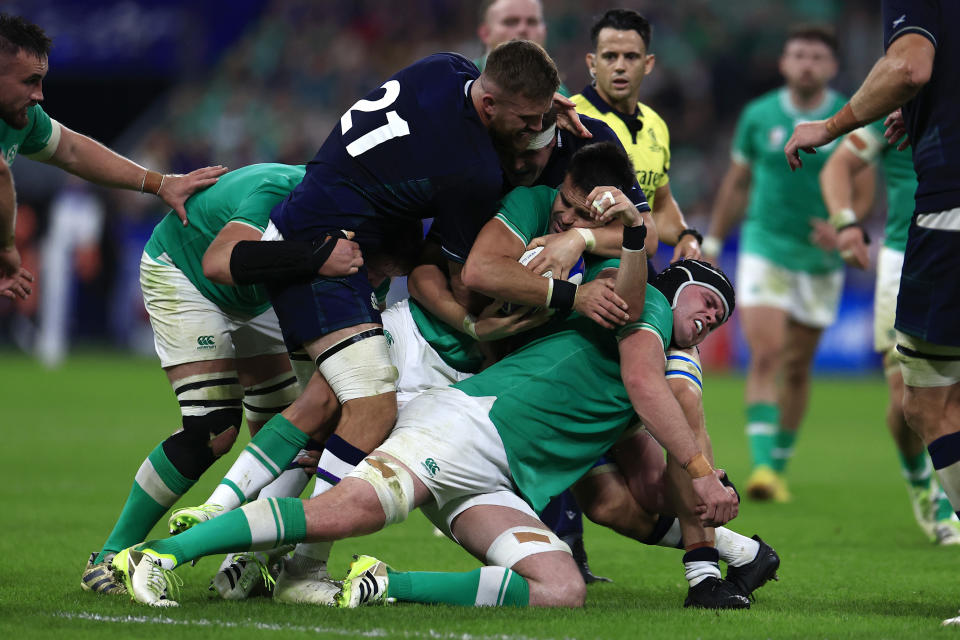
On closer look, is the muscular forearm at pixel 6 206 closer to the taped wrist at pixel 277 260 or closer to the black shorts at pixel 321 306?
the taped wrist at pixel 277 260

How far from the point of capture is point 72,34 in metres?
23.6

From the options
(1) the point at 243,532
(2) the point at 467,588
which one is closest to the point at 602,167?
(2) the point at 467,588

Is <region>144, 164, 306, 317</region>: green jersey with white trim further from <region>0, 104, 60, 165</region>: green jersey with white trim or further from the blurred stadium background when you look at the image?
the blurred stadium background

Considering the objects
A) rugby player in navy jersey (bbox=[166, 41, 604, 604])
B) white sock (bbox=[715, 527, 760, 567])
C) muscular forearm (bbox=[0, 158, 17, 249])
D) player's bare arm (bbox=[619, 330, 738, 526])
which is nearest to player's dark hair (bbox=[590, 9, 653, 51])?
rugby player in navy jersey (bbox=[166, 41, 604, 604])

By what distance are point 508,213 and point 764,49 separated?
1665 centimetres

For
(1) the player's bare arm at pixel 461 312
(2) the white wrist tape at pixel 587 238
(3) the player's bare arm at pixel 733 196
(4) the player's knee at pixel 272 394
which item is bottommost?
(4) the player's knee at pixel 272 394

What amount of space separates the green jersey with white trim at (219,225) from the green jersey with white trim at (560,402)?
45.2 inches

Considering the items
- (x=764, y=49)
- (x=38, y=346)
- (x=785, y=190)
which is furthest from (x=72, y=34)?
(x=785, y=190)

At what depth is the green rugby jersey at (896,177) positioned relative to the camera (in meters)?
7.30

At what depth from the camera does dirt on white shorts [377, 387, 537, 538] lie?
4707 mm

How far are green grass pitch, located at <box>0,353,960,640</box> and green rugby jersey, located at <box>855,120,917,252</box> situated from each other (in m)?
1.74

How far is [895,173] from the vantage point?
24.2 feet

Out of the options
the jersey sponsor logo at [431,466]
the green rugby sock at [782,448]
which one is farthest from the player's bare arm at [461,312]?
the green rugby sock at [782,448]

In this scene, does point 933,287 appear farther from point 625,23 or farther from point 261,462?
point 625,23
